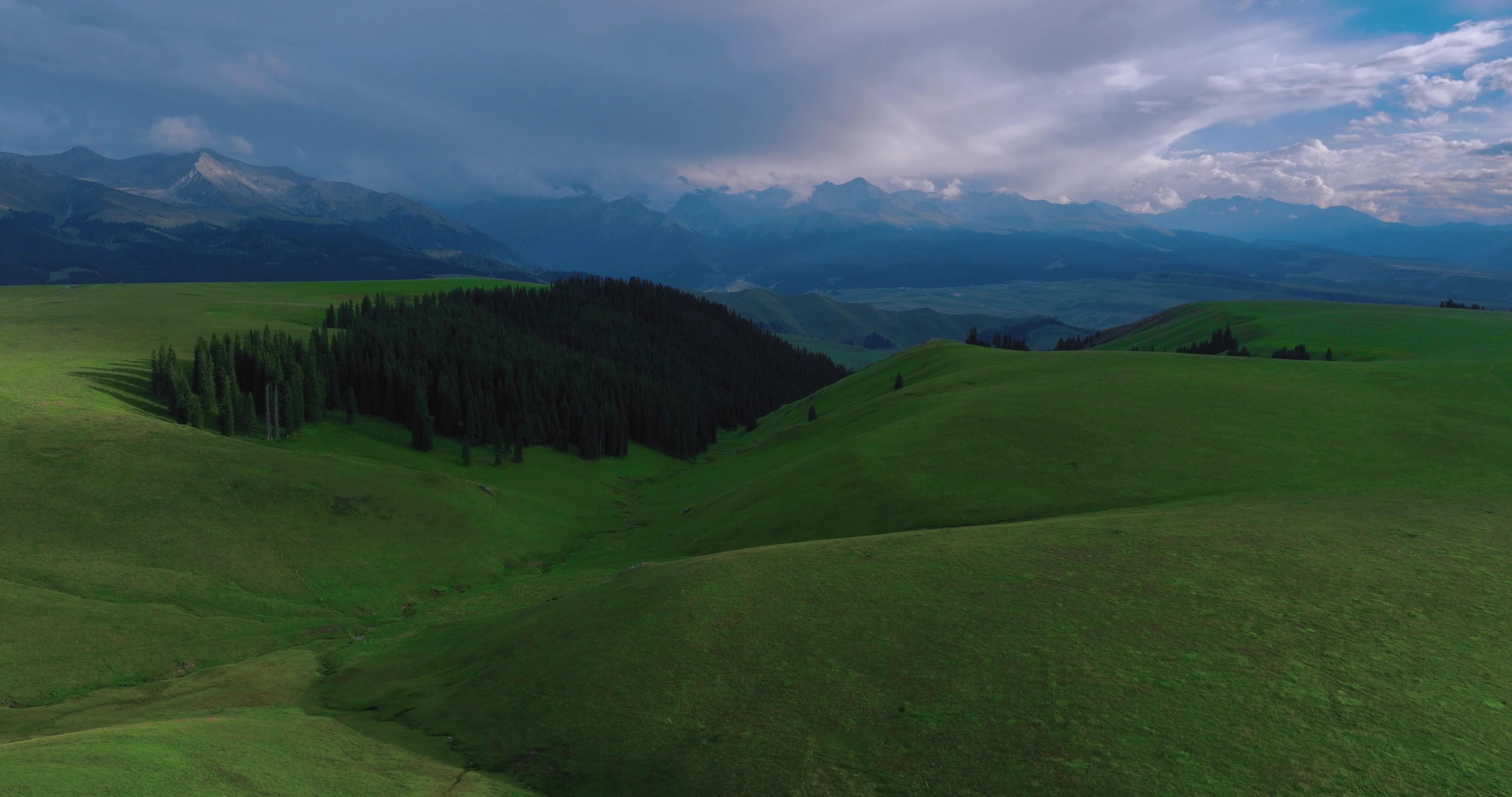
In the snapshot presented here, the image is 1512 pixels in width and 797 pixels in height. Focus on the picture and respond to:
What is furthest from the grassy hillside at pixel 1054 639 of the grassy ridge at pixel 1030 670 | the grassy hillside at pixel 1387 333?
the grassy hillside at pixel 1387 333

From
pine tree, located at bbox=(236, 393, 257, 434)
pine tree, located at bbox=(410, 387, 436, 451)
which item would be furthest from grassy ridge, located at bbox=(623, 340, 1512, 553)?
pine tree, located at bbox=(236, 393, 257, 434)

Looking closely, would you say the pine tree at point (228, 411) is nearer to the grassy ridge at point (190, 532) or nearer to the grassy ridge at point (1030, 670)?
the grassy ridge at point (190, 532)

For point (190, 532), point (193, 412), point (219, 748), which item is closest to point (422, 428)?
point (193, 412)

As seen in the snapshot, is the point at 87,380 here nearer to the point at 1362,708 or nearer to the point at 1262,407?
the point at 1362,708

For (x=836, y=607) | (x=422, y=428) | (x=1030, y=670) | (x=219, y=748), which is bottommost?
(x=422, y=428)

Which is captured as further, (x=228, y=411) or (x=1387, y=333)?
(x=1387, y=333)

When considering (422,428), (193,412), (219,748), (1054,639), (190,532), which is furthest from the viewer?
(422,428)

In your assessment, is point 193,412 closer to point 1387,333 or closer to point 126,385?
point 126,385
